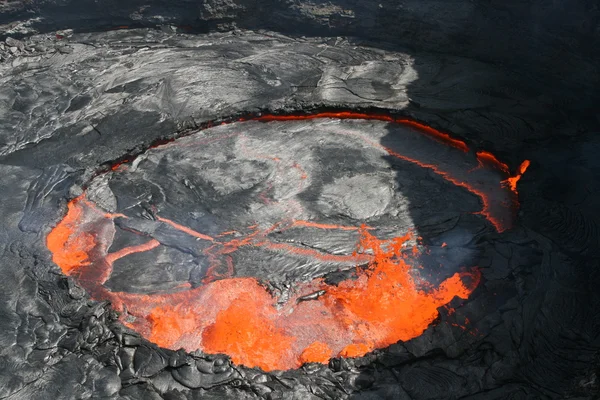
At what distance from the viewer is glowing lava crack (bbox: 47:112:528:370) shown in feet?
17.4

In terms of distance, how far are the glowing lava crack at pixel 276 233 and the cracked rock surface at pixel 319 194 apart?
172mm

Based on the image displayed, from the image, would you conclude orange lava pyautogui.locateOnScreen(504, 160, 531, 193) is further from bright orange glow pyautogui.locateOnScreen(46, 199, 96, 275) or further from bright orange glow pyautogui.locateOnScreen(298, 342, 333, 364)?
bright orange glow pyautogui.locateOnScreen(46, 199, 96, 275)

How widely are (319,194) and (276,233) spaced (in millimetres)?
981

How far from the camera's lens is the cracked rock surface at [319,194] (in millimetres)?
4754

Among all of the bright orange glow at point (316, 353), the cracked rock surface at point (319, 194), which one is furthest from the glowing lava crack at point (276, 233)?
the cracked rock surface at point (319, 194)

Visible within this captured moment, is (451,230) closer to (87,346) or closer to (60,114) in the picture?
(87,346)

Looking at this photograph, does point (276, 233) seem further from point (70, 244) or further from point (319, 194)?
point (70, 244)

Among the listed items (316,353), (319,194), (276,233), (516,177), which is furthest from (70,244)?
(516,177)

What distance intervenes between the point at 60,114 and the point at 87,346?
4.90 meters

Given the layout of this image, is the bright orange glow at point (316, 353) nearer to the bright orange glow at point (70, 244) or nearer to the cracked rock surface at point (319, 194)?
the cracked rock surface at point (319, 194)

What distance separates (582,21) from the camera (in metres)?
8.16

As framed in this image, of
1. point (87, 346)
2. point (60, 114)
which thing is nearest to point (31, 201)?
point (60, 114)

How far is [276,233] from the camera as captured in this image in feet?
21.2

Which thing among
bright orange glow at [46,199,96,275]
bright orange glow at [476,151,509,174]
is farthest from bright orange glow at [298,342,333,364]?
bright orange glow at [476,151,509,174]
